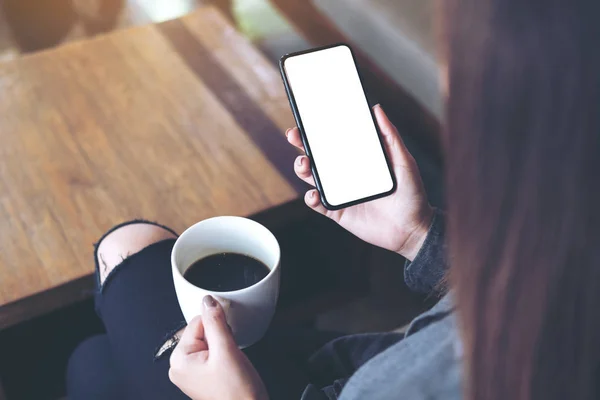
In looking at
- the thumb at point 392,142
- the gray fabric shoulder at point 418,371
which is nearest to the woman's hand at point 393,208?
the thumb at point 392,142

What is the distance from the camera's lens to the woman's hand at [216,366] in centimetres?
56

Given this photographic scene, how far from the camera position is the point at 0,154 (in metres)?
0.87

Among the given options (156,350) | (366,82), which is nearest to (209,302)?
(156,350)

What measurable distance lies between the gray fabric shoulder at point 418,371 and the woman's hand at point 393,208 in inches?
9.6

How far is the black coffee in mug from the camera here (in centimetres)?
62

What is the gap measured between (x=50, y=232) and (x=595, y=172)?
670 mm

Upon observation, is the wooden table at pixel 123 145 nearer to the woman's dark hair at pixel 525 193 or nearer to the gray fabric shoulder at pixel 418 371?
the gray fabric shoulder at pixel 418 371

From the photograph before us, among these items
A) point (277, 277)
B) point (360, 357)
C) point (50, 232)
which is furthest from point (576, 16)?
point (50, 232)

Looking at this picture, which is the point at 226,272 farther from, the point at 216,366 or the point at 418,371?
the point at 418,371

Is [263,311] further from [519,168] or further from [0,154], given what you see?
[0,154]

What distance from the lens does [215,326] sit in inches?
22.1

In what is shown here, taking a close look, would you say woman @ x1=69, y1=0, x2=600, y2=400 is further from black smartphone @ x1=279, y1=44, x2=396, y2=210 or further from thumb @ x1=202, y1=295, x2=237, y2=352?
black smartphone @ x1=279, y1=44, x2=396, y2=210

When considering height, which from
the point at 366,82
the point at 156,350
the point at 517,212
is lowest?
the point at 366,82

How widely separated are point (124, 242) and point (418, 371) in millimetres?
430
